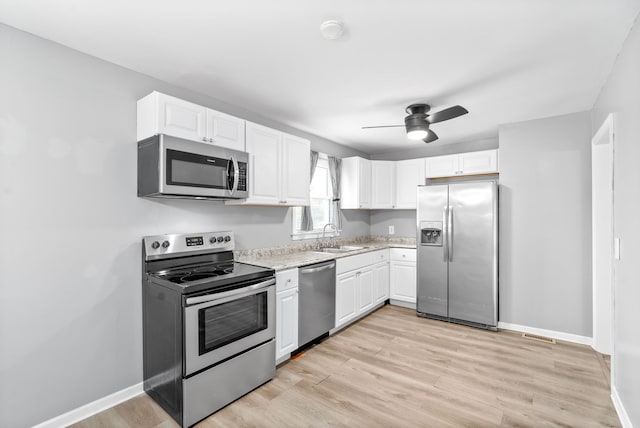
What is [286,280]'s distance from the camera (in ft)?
9.64

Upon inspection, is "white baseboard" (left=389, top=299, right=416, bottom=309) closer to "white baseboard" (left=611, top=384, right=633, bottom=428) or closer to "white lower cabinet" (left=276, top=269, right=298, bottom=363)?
"white lower cabinet" (left=276, top=269, right=298, bottom=363)

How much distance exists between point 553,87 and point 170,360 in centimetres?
392

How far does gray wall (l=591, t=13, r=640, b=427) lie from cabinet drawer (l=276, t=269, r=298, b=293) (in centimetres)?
242

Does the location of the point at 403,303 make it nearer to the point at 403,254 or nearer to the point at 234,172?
the point at 403,254

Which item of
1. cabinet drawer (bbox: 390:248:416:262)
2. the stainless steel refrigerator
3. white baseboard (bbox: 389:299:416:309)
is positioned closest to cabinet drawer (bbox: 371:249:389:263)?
cabinet drawer (bbox: 390:248:416:262)

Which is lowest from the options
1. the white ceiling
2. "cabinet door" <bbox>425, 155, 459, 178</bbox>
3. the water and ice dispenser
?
the water and ice dispenser

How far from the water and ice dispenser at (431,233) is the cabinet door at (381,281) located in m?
0.70

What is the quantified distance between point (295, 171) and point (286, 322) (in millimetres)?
1611


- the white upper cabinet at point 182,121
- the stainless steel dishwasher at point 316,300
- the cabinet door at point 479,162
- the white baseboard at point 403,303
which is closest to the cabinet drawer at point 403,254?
the white baseboard at point 403,303

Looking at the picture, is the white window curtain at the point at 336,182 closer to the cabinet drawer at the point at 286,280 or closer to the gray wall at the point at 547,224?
the cabinet drawer at the point at 286,280

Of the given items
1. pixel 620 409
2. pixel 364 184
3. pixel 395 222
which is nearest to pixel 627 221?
pixel 620 409

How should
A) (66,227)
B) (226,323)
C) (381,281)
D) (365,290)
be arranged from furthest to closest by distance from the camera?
1. (381,281)
2. (365,290)
3. (226,323)
4. (66,227)

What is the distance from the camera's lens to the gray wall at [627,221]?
1.84 m

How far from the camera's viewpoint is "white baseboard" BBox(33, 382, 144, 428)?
2.07 meters
